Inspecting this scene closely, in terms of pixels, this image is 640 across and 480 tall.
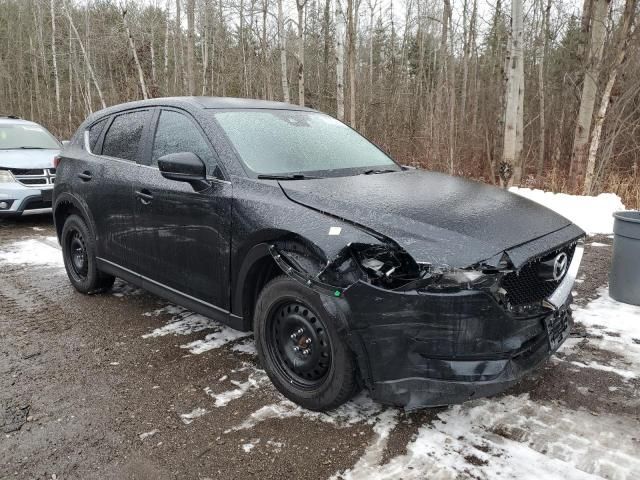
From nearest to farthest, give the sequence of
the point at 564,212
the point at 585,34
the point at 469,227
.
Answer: the point at 469,227 → the point at 564,212 → the point at 585,34

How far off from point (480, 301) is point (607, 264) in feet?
14.5

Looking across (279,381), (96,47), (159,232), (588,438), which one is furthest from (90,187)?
(96,47)

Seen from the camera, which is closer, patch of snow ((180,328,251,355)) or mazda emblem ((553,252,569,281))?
mazda emblem ((553,252,569,281))

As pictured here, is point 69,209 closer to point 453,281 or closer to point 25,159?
point 25,159

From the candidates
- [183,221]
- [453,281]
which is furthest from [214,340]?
[453,281]

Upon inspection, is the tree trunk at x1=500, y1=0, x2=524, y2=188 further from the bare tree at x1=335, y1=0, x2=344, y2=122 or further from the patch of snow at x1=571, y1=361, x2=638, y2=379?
the patch of snow at x1=571, y1=361, x2=638, y2=379

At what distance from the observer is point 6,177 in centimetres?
784

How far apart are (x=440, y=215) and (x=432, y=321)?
62cm

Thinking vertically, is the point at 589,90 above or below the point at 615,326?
above

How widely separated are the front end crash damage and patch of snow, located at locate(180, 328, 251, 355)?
4.99 ft

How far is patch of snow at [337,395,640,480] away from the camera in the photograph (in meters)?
2.35

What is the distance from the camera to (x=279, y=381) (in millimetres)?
2990

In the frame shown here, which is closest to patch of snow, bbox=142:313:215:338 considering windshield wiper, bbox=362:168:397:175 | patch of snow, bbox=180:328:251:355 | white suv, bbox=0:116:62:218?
patch of snow, bbox=180:328:251:355

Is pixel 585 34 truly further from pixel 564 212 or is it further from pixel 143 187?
pixel 143 187
